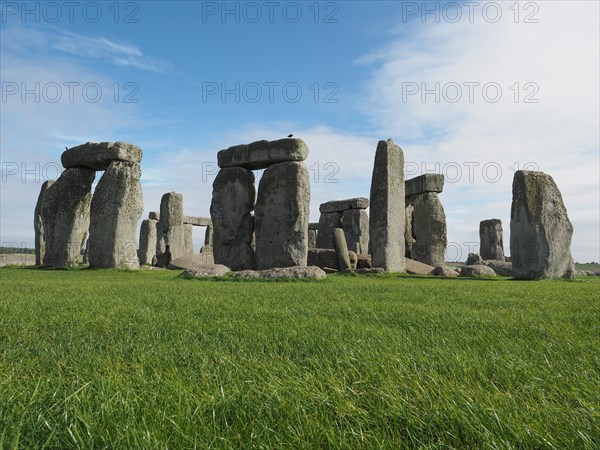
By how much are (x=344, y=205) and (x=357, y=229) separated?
→ 4.34 feet

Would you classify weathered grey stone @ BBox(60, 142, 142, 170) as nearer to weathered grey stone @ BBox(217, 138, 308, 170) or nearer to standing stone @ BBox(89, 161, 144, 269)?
standing stone @ BBox(89, 161, 144, 269)

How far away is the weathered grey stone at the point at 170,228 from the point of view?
20453 mm

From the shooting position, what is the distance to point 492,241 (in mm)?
21031

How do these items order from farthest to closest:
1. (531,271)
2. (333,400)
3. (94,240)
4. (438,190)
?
(438,190)
(94,240)
(531,271)
(333,400)

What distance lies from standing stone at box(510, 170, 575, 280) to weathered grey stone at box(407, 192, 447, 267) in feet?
17.9

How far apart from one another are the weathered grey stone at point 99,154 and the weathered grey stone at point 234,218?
258 cm

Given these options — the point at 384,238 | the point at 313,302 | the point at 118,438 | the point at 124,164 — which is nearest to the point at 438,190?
the point at 384,238

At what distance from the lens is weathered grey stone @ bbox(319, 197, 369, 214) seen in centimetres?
2038

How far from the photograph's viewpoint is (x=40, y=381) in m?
1.73

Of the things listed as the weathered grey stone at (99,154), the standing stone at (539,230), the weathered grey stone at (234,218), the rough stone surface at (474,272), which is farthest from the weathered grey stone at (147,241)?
the standing stone at (539,230)

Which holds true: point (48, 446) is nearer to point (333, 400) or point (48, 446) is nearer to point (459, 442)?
point (333, 400)

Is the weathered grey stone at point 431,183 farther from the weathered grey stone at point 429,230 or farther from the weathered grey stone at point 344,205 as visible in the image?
the weathered grey stone at point 344,205

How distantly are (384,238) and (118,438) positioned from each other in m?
11.5

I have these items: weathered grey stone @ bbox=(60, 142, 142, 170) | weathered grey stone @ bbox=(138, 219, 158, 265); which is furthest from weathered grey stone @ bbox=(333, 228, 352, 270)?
weathered grey stone @ bbox=(138, 219, 158, 265)
